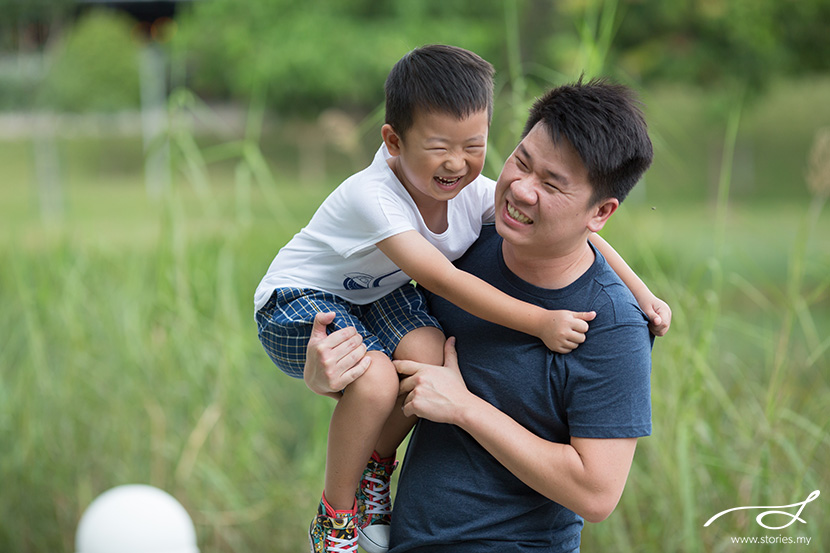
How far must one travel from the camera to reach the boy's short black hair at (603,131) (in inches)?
48.5

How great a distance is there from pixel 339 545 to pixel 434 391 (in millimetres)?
385

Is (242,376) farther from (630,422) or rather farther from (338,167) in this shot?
(338,167)

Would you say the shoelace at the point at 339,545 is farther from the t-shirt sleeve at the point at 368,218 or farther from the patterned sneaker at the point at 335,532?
the t-shirt sleeve at the point at 368,218

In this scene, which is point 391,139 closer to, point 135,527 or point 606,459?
point 606,459

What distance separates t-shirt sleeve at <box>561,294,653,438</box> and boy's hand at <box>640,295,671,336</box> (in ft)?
0.24

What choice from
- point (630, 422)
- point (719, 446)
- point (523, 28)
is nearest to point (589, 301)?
point (630, 422)

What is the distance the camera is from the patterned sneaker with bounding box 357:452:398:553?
154cm

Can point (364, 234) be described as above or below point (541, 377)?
above

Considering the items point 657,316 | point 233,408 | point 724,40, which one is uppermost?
point 657,316

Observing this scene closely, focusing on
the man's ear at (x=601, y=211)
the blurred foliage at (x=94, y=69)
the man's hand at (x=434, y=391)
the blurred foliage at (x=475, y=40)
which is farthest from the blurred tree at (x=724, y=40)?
the blurred foliage at (x=94, y=69)

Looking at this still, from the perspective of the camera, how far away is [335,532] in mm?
1486

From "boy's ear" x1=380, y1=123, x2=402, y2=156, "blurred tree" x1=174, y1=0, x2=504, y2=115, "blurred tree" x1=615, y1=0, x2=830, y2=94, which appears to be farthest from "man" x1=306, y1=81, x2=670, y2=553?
"blurred tree" x1=174, y1=0, x2=504, y2=115

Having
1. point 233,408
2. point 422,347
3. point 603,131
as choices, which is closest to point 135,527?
point 422,347

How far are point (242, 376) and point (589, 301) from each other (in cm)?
219
